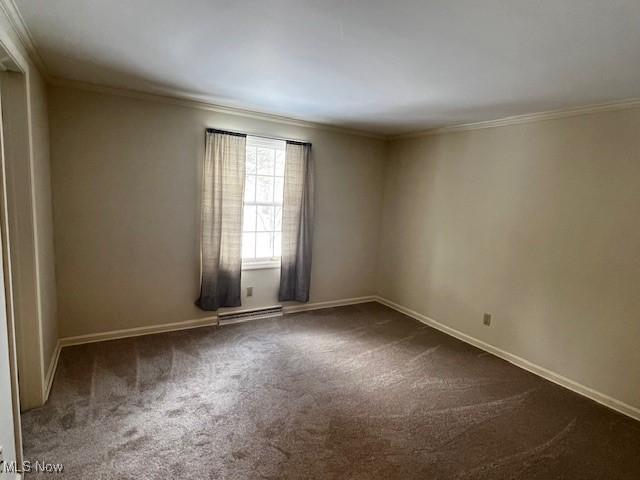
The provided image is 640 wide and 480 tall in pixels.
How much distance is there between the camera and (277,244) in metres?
4.16

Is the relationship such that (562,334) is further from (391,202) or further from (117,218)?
Answer: (117,218)

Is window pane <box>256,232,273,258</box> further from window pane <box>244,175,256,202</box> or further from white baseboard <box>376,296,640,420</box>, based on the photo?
white baseboard <box>376,296,640,420</box>

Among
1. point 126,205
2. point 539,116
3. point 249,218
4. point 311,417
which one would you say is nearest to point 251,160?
point 249,218

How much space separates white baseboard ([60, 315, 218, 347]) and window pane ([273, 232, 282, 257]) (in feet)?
3.29

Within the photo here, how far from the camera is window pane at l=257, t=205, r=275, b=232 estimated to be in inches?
157

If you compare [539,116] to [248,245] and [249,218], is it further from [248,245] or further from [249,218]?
[248,245]

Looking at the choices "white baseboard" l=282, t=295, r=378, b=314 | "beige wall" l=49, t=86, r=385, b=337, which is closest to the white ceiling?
"beige wall" l=49, t=86, r=385, b=337

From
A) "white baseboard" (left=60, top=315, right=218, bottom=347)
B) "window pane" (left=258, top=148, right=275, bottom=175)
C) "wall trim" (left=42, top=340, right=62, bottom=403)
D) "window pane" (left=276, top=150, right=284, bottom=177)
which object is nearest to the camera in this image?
"wall trim" (left=42, top=340, right=62, bottom=403)

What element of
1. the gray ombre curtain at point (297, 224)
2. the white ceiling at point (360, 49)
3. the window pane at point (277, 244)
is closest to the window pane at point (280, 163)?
the gray ombre curtain at point (297, 224)

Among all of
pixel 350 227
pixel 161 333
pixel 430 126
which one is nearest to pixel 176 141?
pixel 161 333

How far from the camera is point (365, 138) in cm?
452

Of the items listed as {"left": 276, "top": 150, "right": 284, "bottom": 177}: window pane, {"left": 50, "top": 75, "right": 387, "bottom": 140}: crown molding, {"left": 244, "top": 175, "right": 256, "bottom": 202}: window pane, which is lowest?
{"left": 244, "top": 175, "right": 256, "bottom": 202}: window pane

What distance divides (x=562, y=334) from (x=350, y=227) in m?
2.56

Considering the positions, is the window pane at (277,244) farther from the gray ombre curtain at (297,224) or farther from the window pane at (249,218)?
the window pane at (249,218)
